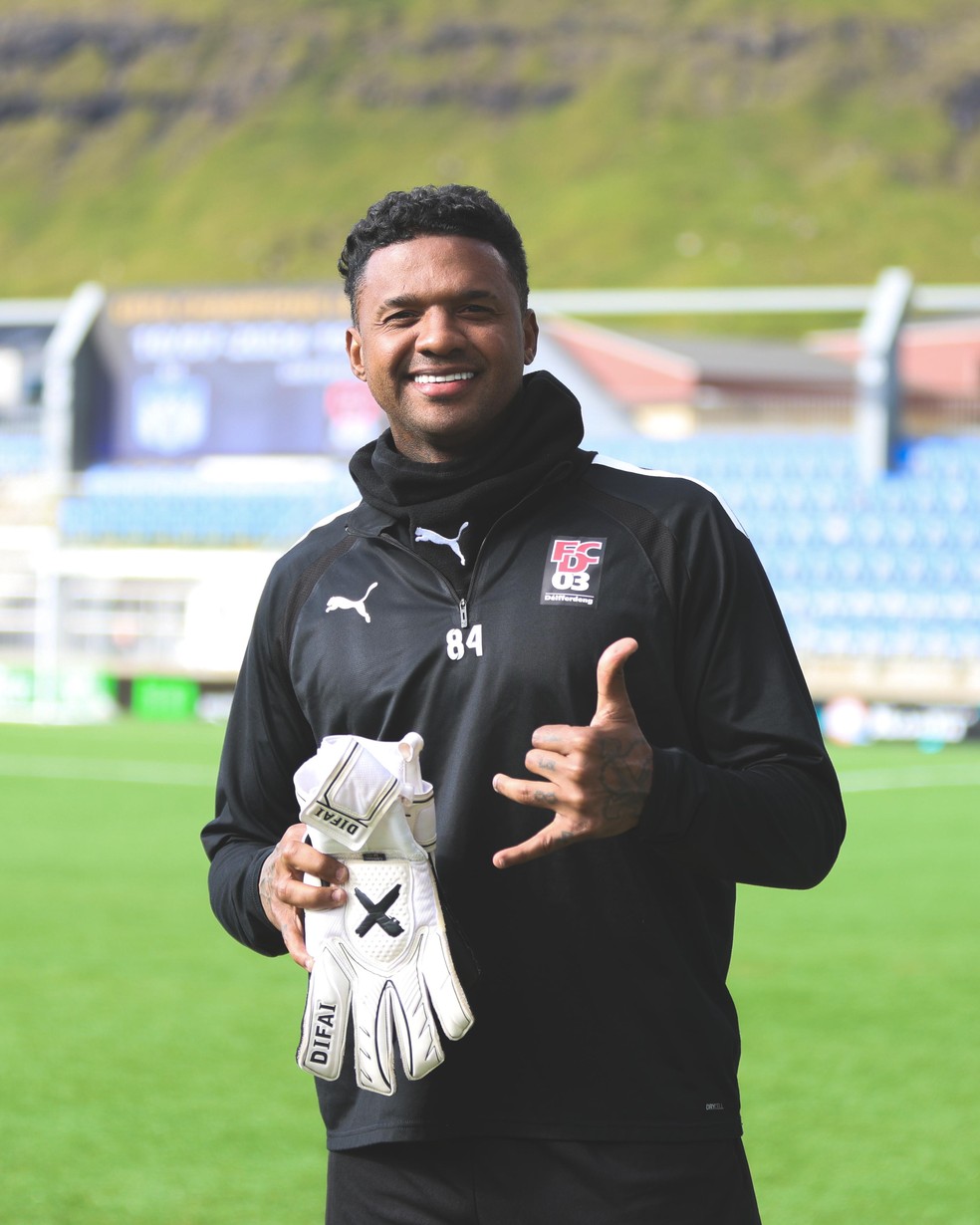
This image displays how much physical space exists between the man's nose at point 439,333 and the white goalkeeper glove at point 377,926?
53 cm

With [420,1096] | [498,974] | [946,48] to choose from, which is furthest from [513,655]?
[946,48]

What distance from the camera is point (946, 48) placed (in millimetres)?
141375

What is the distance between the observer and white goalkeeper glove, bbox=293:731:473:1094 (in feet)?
7.25

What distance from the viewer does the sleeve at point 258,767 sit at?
2.60m

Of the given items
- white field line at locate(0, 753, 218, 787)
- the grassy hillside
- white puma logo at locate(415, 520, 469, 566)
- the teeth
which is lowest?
white field line at locate(0, 753, 218, 787)

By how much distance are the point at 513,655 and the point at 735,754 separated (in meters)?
0.32

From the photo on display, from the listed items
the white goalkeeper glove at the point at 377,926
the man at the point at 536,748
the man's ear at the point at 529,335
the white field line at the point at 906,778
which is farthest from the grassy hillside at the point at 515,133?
the white goalkeeper glove at the point at 377,926

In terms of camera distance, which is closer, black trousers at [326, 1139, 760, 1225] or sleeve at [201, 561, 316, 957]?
black trousers at [326, 1139, 760, 1225]

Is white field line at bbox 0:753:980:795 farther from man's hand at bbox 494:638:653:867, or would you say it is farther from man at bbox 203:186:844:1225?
man's hand at bbox 494:638:653:867

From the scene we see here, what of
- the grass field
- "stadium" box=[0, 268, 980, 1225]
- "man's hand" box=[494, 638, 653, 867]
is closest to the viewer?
"man's hand" box=[494, 638, 653, 867]

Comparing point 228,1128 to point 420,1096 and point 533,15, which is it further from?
point 533,15

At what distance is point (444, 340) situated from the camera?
7.89ft

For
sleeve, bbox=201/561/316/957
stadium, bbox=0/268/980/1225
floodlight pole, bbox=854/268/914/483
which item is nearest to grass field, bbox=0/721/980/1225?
stadium, bbox=0/268/980/1225

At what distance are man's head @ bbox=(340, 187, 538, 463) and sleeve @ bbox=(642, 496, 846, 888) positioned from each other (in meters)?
0.33
